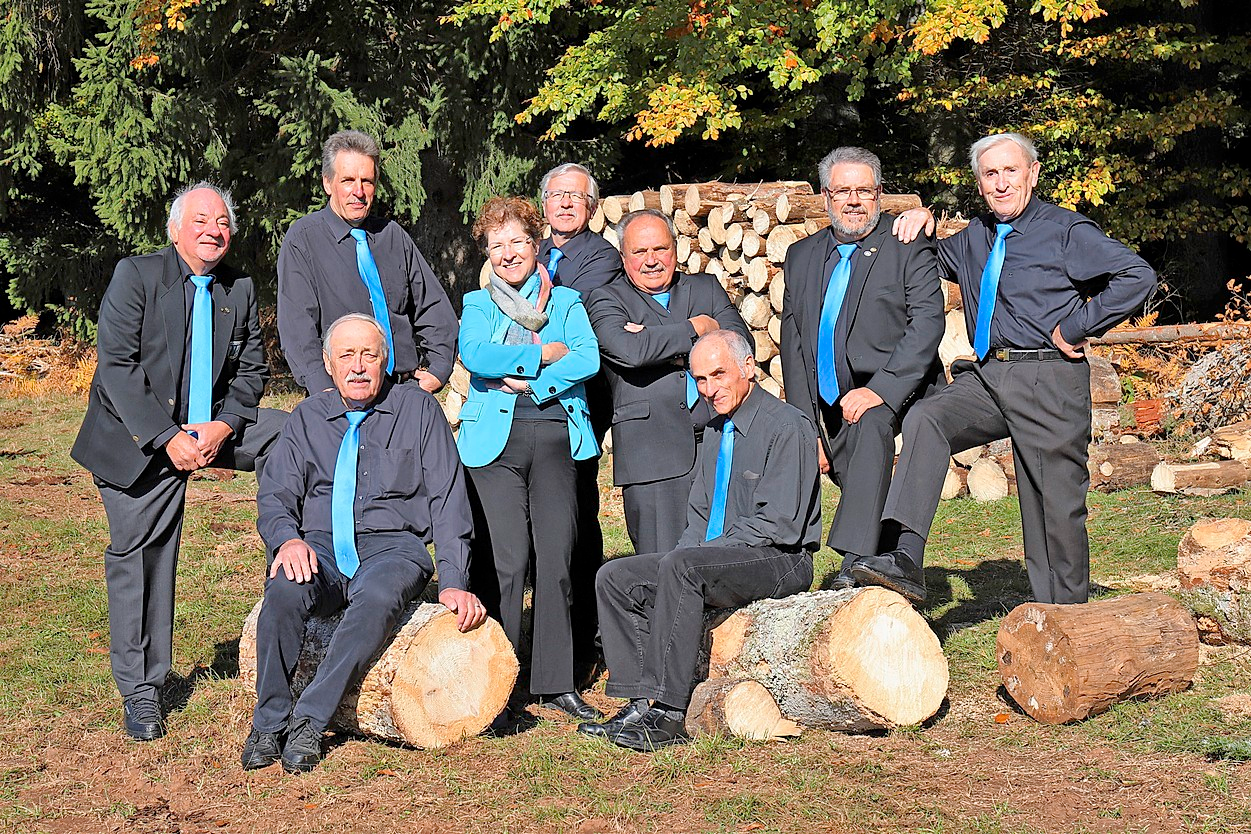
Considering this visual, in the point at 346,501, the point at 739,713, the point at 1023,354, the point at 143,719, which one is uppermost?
the point at 1023,354

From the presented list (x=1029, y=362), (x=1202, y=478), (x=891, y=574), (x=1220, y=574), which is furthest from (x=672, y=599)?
(x=1202, y=478)

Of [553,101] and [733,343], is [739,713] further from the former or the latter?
[553,101]

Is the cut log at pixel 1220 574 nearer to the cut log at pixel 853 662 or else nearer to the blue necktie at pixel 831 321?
the cut log at pixel 853 662

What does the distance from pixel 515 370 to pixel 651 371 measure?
0.55m

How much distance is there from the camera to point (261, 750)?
435 cm

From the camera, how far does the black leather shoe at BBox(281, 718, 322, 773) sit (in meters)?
4.30

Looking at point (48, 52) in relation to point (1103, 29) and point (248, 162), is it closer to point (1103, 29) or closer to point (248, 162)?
point (248, 162)

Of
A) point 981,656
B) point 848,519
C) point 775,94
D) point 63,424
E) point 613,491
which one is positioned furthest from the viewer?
point 775,94

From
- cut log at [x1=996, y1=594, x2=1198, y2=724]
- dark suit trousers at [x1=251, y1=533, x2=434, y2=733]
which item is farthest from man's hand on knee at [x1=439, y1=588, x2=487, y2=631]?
cut log at [x1=996, y1=594, x2=1198, y2=724]

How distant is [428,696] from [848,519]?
167 cm

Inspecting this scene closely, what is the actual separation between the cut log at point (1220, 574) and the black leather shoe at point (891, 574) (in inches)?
62.1

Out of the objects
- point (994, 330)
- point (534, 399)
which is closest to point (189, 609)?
point (534, 399)

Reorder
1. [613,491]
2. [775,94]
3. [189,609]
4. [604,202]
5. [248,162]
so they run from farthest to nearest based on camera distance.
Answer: [775,94]
[248,162]
[604,202]
[613,491]
[189,609]

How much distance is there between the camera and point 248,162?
1369 cm
